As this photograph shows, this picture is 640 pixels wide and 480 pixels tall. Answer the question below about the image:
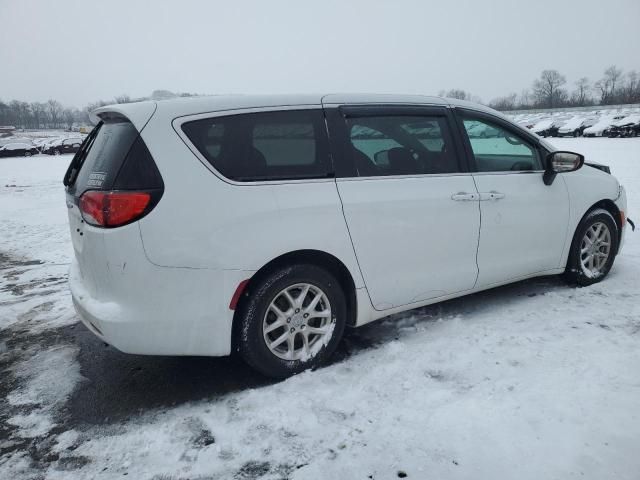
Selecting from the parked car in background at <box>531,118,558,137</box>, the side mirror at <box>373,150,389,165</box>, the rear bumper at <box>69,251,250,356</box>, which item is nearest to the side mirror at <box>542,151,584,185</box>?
the side mirror at <box>373,150,389,165</box>

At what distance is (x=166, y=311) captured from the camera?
2.66 metres

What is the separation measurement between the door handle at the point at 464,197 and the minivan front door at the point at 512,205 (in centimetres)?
10

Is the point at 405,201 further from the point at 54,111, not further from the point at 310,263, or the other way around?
the point at 54,111

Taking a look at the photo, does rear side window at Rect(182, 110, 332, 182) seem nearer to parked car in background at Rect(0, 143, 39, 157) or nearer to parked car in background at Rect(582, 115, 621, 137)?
parked car in background at Rect(582, 115, 621, 137)

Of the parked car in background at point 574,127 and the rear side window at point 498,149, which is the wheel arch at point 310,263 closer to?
the rear side window at point 498,149

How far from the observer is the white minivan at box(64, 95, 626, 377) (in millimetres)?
2631

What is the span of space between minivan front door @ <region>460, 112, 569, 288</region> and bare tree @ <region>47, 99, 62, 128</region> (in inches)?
6139

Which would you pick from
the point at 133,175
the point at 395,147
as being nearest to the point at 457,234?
the point at 395,147

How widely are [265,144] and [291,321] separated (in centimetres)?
111

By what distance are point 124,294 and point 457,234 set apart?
2.29 metres

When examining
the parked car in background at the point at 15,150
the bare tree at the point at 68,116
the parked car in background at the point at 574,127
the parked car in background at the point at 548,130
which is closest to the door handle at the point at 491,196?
the parked car in background at the point at 574,127

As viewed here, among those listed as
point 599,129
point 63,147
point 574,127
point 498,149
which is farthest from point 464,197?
point 63,147

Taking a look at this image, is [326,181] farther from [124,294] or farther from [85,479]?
[85,479]

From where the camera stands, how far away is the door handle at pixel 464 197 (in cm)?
348
